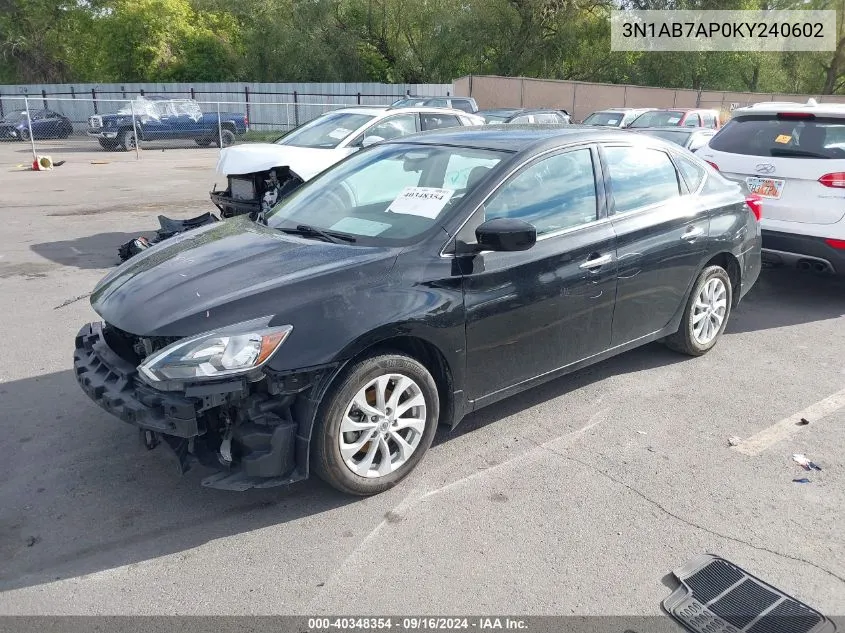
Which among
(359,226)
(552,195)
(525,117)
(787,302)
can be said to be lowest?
(787,302)

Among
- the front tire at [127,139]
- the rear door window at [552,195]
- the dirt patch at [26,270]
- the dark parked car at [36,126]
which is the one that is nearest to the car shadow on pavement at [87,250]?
the dirt patch at [26,270]

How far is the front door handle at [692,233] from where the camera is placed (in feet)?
16.4

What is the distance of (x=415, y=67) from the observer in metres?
41.9

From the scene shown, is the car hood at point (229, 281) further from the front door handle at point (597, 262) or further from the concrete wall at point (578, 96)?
the concrete wall at point (578, 96)

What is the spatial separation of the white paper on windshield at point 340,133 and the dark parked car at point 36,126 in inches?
871

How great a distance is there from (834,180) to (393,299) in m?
4.83

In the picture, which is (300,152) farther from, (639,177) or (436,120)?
(639,177)

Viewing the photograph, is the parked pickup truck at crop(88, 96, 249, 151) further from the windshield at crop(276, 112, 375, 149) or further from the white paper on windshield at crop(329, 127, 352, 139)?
the white paper on windshield at crop(329, 127, 352, 139)

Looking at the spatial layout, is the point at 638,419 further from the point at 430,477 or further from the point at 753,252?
the point at 753,252

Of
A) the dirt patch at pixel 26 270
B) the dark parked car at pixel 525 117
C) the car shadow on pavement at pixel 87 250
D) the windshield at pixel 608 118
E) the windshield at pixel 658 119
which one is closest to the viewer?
the dirt patch at pixel 26 270

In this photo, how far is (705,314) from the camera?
5.39m

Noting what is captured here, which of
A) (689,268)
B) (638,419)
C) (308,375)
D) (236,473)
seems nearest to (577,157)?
(689,268)

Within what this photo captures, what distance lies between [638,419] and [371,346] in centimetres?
194
